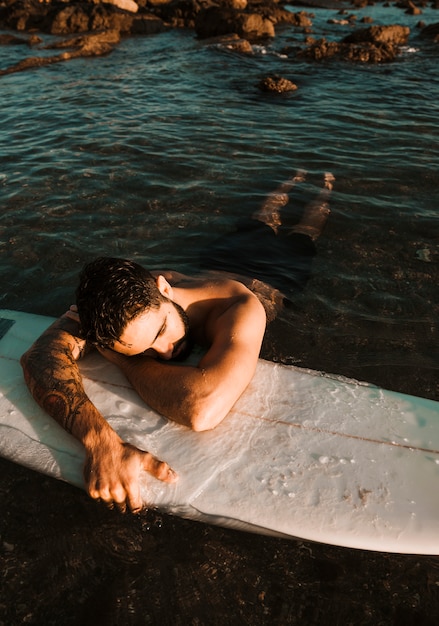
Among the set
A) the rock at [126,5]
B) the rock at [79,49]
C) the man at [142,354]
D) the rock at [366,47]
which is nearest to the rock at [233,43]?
the rock at [366,47]

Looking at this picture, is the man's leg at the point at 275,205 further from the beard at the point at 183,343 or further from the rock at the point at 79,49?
the rock at the point at 79,49

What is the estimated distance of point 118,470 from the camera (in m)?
2.69

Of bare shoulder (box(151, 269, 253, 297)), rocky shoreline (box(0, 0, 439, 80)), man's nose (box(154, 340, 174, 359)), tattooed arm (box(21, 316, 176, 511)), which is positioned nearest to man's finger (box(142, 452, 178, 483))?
tattooed arm (box(21, 316, 176, 511))

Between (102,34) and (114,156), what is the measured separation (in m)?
14.7

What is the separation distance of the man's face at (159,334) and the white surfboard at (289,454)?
0.44 meters

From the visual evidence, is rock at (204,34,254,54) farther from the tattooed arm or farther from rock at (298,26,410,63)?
the tattooed arm

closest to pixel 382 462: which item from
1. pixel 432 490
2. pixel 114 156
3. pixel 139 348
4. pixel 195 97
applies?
pixel 432 490

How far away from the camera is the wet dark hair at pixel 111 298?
2645 mm

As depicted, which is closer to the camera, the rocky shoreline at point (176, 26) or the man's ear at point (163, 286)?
the man's ear at point (163, 286)

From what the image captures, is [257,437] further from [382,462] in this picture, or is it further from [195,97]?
[195,97]

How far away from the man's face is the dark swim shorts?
2.01 m

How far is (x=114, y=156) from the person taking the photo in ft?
28.0

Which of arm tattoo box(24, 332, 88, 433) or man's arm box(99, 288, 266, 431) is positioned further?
arm tattoo box(24, 332, 88, 433)

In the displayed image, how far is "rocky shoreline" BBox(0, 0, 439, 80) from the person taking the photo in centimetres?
1685
